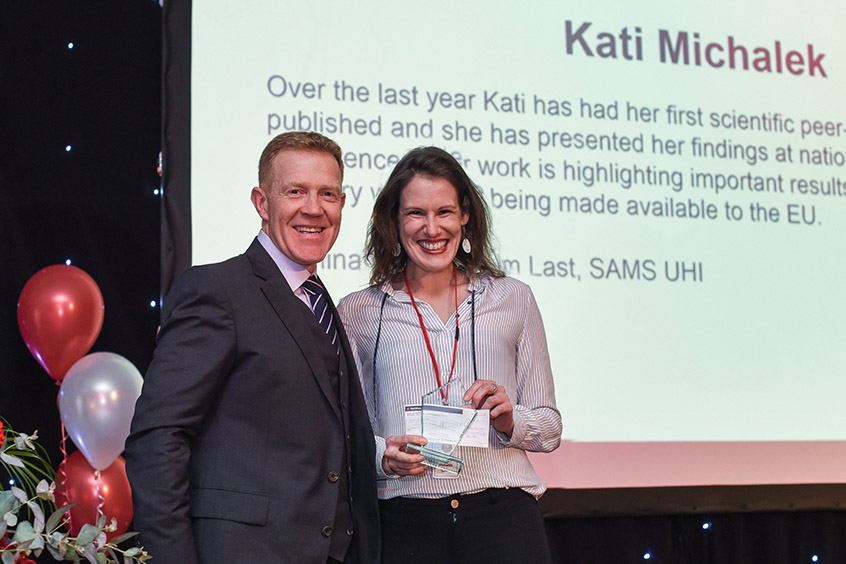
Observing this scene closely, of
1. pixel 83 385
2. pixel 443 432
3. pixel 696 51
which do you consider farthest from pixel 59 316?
pixel 696 51

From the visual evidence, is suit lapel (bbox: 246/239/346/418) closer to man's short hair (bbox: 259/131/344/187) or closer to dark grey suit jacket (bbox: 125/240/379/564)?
dark grey suit jacket (bbox: 125/240/379/564)

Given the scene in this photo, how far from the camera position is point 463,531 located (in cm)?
196

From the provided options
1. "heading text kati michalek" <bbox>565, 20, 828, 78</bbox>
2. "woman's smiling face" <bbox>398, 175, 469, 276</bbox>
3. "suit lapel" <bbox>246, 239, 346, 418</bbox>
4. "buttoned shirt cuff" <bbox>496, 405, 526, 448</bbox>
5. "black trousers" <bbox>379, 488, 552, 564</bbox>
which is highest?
"heading text kati michalek" <bbox>565, 20, 828, 78</bbox>

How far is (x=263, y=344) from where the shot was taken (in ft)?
5.63

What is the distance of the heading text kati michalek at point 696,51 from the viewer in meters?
3.59

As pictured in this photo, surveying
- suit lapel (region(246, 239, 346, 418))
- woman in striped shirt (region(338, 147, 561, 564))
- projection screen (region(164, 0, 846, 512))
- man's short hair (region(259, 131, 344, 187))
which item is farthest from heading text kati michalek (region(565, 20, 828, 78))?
suit lapel (region(246, 239, 346, 418))

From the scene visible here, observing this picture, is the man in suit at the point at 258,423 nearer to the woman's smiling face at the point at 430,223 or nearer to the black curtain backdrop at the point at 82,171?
the woman's smiling face at the point at 430,223

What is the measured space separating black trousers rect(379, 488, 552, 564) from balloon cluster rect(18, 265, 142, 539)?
1158 millimetres

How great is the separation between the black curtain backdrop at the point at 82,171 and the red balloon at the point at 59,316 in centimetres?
28

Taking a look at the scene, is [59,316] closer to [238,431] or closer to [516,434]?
[238,431]

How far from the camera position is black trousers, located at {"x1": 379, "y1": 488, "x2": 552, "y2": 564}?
195 cm

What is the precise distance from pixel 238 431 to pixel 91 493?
1348 mm

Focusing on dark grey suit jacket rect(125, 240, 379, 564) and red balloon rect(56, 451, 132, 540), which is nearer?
dark grey suit jacket rect(125, 240, 379, 564)

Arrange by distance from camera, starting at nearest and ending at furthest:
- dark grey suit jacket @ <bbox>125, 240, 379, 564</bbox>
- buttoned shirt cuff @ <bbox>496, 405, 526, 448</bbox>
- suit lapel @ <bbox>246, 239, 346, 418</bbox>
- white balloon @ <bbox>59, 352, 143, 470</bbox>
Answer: dark grey suit jacket @ <bbox>125, 240, 379, 564</bbox>
suit lapel @ <bbox>246, 239, 346, 418</bbox>
buttoned shirt cuff @ <bbox>496, 405, 526, 448</bbox>
white balloon @ <bbox>59, 352, 143, 470</bbox>
